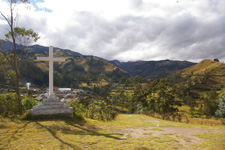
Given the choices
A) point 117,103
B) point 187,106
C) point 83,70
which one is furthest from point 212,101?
point 83,70

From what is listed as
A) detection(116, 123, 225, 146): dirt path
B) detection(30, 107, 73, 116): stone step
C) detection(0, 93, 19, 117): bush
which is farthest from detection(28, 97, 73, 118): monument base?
detection(116, 123, 225, 146): dirt path

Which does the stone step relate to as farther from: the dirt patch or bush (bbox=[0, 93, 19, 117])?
the dirt patch

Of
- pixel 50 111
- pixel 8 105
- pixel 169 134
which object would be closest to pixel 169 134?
pixel 169 134

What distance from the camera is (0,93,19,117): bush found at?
31.1ft

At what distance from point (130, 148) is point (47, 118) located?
19.3 ft

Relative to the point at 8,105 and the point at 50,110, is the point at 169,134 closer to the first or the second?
the point at 50,110

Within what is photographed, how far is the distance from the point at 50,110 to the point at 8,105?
2787 millimetres

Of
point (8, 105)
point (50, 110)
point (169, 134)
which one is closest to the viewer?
point (169, 134)

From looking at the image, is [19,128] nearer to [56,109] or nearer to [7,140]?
[7,140]

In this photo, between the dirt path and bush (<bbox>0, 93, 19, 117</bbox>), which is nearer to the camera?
the dirt path

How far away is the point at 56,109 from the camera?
9.48m

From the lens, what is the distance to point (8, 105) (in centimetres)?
970

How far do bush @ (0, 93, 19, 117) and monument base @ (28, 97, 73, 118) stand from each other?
1772 mm

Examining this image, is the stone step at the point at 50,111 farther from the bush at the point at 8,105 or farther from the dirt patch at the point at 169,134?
the dirt patch at the point at 169,134
